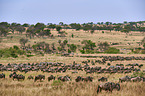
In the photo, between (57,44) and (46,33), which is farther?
(46,33)

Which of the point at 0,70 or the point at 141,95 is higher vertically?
the point at 141,95

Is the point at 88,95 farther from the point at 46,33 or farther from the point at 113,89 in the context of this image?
the point at 46,33

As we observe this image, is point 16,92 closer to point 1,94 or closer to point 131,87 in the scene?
point 1,94

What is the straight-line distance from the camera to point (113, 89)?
931 centimetres

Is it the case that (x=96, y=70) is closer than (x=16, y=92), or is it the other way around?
(x=16, y=92)

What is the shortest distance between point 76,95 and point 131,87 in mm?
3539

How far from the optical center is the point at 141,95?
8211mm

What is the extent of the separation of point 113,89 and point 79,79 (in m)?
4.05

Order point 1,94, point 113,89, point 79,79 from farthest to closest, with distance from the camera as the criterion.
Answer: point 79,79 → point 113,89 → point 1,94

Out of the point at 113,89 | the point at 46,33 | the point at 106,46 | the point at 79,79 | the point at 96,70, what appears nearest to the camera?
the point at 113,89

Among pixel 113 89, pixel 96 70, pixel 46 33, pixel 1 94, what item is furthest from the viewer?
pixel 46 33

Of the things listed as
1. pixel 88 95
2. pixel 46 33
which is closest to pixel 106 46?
pixel 46 33

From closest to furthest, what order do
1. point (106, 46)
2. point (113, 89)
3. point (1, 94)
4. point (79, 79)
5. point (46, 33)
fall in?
point (1, 94) → point (113, 89) → point (79, 79) → point (106, 46) → point (46, 33)

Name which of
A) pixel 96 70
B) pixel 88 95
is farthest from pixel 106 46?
pixel 88 95
